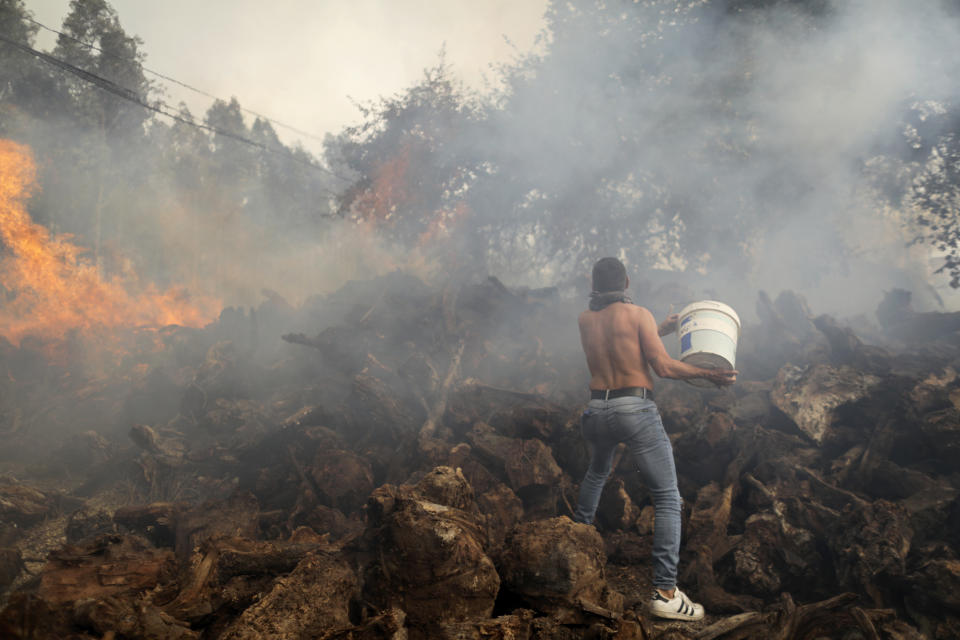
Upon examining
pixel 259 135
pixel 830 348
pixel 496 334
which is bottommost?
pixel 496 334

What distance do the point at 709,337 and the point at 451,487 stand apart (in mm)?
2513

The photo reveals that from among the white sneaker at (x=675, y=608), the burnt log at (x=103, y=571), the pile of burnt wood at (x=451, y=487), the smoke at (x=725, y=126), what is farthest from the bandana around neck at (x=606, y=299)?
the smoke at (x=725, y=126)

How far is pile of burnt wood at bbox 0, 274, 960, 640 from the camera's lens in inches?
95.5

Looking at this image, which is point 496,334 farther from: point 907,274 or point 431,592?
point 907,274

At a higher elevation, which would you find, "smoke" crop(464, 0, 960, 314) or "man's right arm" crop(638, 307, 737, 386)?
"smoke" crop(464, 0, 960, 314)

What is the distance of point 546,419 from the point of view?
538 centimetres

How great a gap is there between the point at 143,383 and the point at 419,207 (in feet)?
31.2

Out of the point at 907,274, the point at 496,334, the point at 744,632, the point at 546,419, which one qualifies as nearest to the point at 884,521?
the point at 744,632

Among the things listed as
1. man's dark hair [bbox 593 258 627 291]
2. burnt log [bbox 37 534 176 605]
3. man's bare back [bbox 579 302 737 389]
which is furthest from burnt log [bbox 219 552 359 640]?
man's dark hair [bbox 593 258 627 291]

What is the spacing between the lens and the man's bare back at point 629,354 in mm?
3547

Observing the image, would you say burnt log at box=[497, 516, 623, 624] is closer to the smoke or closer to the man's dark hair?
the man's dark hair

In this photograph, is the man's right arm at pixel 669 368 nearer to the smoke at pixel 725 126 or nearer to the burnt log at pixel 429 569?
the burnt log at pixel 429 569

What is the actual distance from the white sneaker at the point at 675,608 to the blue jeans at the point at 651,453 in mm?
76

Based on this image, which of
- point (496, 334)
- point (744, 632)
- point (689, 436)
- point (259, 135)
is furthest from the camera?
point (259, 135)
